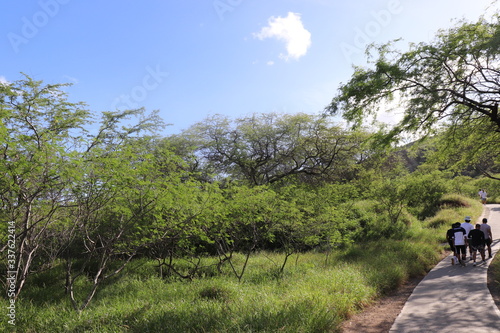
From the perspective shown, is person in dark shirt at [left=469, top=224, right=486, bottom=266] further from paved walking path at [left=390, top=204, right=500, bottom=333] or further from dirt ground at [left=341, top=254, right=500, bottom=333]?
dirt ground at [left=341, top=254, right=500, bottom=333]

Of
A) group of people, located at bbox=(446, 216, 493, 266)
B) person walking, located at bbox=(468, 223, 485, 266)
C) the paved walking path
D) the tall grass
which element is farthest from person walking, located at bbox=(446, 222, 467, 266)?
the tall grass

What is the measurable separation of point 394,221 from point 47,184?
17.1m

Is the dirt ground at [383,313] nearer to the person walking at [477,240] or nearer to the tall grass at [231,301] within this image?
the tall grass at [231,301]

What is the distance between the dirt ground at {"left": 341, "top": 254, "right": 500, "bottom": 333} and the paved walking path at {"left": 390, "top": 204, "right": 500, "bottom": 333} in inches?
6.6

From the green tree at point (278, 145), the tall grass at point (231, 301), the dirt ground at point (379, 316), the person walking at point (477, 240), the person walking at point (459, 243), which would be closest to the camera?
the tall grass at point (231, 301)

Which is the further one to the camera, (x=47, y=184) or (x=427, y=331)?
(x=47, y=184)

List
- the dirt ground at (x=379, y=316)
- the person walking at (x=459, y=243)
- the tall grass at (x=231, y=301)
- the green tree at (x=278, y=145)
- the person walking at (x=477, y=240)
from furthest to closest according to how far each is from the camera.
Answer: the green tree at (x=278, y=145)
the person walking at (x=477, y=240)
the person walking at (x=459, y=243)
the dirt ground at (x=379, y=316)
the tall grass at (x=231, y=301)

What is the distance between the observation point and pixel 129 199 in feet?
22.4

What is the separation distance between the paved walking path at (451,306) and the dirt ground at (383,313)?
0.17 metres

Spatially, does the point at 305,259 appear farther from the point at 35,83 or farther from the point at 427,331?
the point at 35,83

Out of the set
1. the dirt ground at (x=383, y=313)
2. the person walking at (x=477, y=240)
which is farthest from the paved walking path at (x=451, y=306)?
the person walking at (x=477, y=240)

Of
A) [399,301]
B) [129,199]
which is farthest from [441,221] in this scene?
[129,199]

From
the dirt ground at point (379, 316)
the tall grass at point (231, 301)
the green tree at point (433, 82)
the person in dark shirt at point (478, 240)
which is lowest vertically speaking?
the dirt ground at point (379, 316)

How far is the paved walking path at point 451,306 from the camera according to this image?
4938 mm
